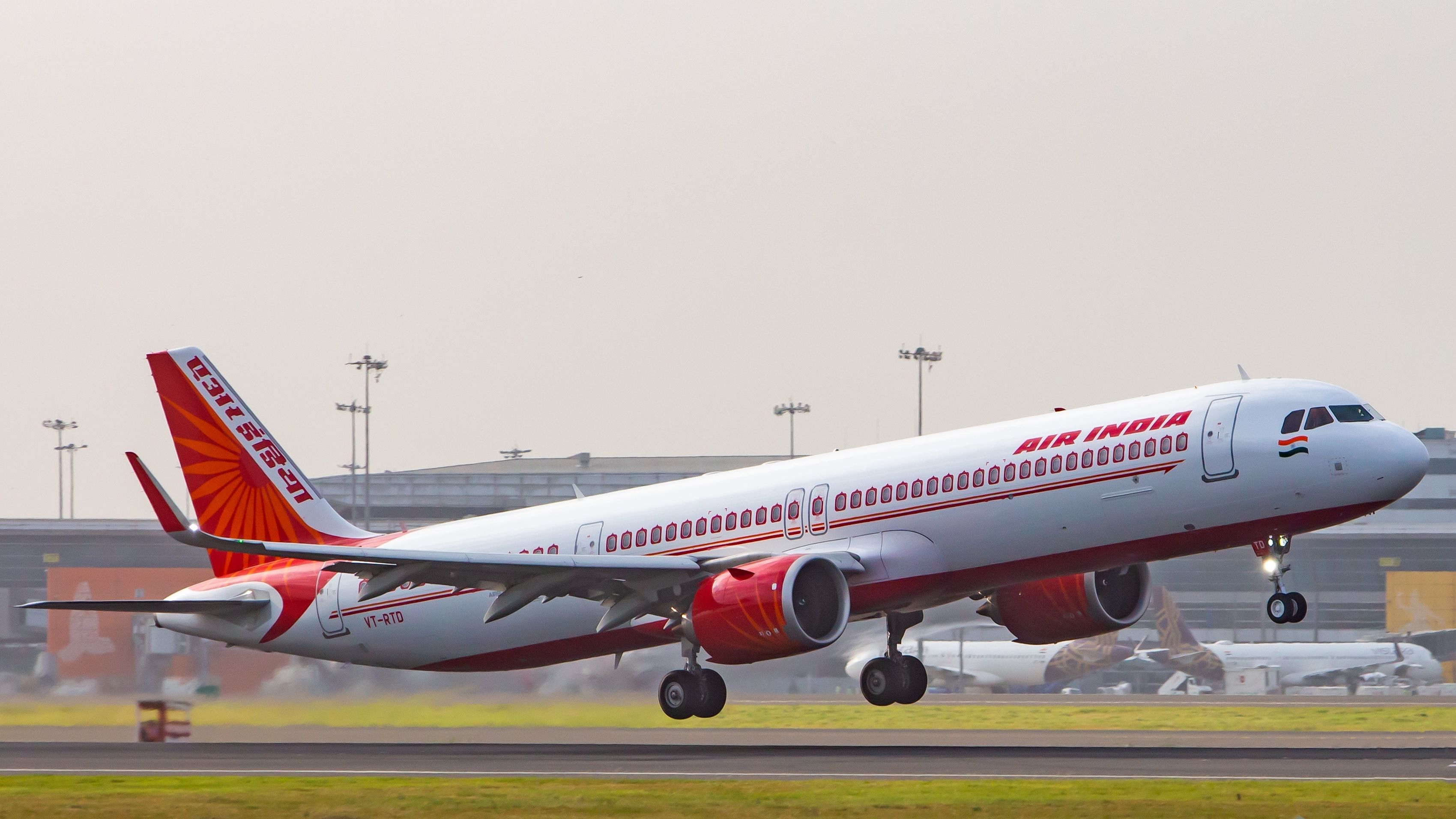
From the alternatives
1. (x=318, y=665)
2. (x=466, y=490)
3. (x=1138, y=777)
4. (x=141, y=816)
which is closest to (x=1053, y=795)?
(x=1138, y=777)

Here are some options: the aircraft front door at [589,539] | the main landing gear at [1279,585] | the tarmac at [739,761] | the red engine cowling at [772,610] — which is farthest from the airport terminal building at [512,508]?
the red engine cowling at [772,610]

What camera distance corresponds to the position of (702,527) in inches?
1314

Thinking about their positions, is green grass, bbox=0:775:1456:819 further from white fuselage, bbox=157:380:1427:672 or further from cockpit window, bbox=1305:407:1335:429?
cockpit window, bbox=1305:407:1335:429

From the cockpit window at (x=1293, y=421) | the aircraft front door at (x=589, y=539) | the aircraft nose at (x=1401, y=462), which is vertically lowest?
the aircraft front door at (x=589, y=539)

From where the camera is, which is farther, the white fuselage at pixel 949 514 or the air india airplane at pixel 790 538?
the air india airplane at pixel 790 538

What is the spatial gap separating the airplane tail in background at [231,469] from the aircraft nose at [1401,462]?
2261cm

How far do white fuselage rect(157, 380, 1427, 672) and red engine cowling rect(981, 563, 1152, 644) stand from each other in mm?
3251

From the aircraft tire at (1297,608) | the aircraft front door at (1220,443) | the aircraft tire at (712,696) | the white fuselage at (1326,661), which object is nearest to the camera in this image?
the aircraft tire at (1297,608)

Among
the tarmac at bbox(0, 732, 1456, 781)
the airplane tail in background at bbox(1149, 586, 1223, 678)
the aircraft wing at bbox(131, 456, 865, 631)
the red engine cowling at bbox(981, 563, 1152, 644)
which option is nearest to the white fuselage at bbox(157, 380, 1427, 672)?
the aircraft wing at bbox(131, 456, 865, 631)

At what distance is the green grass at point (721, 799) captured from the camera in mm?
20906

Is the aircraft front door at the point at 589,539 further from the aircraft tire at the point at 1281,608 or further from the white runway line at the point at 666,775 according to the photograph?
the aircraft tire at the point at 1281,608

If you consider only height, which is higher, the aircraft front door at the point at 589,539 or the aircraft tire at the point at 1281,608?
the aircraft front door at the point at 589,539

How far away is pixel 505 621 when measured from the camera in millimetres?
35656

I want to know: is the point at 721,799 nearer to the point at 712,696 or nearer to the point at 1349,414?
the point at 712,696
